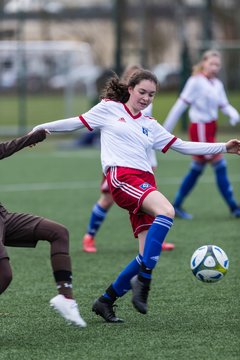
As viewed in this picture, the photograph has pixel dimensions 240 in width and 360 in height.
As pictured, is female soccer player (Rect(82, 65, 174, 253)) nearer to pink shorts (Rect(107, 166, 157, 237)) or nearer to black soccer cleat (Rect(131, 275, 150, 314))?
pink shorts (Rect(107, 166, 157, 237))

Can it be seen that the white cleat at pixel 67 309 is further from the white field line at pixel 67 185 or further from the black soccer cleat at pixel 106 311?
the white field line at pixel 67 185

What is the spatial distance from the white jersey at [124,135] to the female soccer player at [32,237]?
67 centimetres

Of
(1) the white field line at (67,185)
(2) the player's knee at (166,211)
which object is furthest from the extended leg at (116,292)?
(1) the white field line at (67,185)

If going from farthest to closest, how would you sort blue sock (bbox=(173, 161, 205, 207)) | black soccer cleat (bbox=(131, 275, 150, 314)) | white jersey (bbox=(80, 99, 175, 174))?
blue sock (bbox=(173, 161, 205, 207)) < white jersey (bbox=(80, 99, 175, 174)) < black soccer cleat (bbox=(131, 275, 150, 314))

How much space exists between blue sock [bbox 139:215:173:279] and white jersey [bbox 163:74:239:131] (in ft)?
17.7

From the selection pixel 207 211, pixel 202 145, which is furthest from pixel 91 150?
pixel 202 145

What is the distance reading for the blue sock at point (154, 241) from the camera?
229 inches

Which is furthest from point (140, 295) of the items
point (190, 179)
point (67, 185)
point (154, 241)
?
point (67, 185)

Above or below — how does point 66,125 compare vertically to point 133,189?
above

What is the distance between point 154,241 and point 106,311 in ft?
2.17

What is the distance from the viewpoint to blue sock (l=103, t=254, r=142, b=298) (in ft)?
20.0

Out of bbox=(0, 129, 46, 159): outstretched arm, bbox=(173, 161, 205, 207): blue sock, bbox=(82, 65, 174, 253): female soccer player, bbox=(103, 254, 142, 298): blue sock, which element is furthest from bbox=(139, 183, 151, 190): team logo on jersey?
bbox=(173, 161, 205, 207): blue sock

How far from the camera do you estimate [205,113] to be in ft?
37.8

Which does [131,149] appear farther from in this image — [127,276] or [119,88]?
[127,276]
